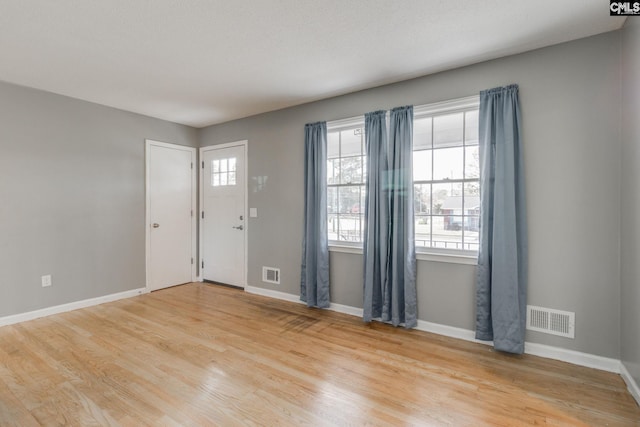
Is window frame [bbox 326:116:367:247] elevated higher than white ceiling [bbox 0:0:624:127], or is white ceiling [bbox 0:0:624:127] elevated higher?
white ceiling [bbox 0:0:624:127]

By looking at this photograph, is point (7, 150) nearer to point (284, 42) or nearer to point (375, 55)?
point (284, 42)

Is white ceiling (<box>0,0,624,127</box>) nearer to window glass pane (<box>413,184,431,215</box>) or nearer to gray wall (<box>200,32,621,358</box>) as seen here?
gray wall (<box>200,32,621,358</box>)

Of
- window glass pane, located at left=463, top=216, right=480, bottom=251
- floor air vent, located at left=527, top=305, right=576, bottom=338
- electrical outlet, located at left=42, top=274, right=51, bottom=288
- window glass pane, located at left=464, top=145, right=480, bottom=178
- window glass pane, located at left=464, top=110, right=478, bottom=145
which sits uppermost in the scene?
window glass pane, located at left=464, top=110, right=478, bottom=145

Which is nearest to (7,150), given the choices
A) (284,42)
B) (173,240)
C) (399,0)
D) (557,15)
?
(173,240)

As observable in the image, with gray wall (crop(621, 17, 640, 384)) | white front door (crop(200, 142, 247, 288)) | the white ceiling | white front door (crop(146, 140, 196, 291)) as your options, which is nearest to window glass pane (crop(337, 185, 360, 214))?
the white ceiling

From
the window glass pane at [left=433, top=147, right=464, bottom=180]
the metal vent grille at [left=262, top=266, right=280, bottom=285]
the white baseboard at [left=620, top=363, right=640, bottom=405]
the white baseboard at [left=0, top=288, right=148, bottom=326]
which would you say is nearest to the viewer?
the white baseboard at [left=620, top=363, right=640, bottom=405]

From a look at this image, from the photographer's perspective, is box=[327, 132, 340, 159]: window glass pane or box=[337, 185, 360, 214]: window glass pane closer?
box=[337, 185, 360, 214]: window glass pane

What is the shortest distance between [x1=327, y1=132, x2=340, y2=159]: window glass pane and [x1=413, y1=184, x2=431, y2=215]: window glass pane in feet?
3.59

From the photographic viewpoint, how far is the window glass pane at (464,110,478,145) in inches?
117

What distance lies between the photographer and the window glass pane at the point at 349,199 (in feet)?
12.1

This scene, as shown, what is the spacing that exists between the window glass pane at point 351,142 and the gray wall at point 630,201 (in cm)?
223

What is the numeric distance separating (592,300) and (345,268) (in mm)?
2230

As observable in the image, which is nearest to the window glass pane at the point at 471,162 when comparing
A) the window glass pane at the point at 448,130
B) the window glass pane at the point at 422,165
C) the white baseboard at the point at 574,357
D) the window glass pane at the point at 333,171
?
the window glass pane at the point at 448,130

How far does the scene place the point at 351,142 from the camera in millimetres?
3740
